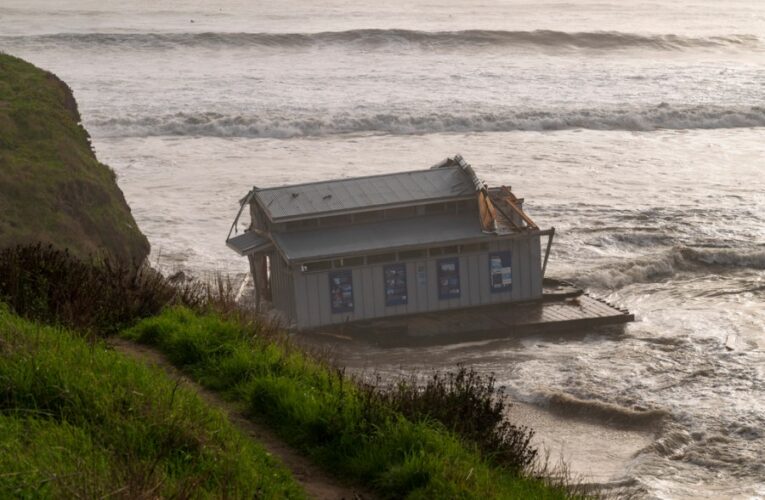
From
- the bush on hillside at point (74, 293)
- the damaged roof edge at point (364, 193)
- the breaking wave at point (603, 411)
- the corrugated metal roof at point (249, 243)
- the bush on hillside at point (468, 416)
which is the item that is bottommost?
the breaking wave at point (603, 411)

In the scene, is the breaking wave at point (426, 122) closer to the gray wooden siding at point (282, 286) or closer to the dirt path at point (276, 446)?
the gray wooden siding at point (282, 286)

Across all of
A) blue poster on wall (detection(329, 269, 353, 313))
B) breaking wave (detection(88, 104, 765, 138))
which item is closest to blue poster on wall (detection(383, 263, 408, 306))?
blue poster on wall (detection(329, 269, 353, 313))

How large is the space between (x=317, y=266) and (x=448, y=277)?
263 centimetres

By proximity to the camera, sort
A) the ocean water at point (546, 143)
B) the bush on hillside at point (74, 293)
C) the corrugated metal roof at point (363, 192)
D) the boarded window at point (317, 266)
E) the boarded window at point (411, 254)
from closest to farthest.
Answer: the bush on hillside at point (74, 293)
the ocean water at point (546, 143)
the boarded window at point (317, 266)
the boarded window at point (411, 254)
the corrugated metal roof at point (363, 192)

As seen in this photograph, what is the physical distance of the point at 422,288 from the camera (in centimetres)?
2200

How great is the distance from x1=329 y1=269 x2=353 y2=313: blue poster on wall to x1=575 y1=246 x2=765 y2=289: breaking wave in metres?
6.61

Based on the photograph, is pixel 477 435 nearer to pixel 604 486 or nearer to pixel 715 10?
pixel 604 486

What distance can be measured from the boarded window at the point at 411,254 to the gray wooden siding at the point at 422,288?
96mm

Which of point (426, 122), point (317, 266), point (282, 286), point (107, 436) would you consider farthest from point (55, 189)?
point (426, 122)

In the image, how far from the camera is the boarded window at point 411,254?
2170cm

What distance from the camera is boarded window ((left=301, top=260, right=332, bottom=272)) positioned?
21.1 meters

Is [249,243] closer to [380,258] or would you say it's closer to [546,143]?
[380,258]

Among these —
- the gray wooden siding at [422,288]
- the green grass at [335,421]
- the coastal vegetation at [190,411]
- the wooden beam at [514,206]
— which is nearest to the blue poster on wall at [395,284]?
the gray wooden siding at [422,288]

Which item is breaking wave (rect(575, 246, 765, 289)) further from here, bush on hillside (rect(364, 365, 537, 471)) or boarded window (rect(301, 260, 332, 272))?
bush on hillside (rect(364, 365, 537, 471))
